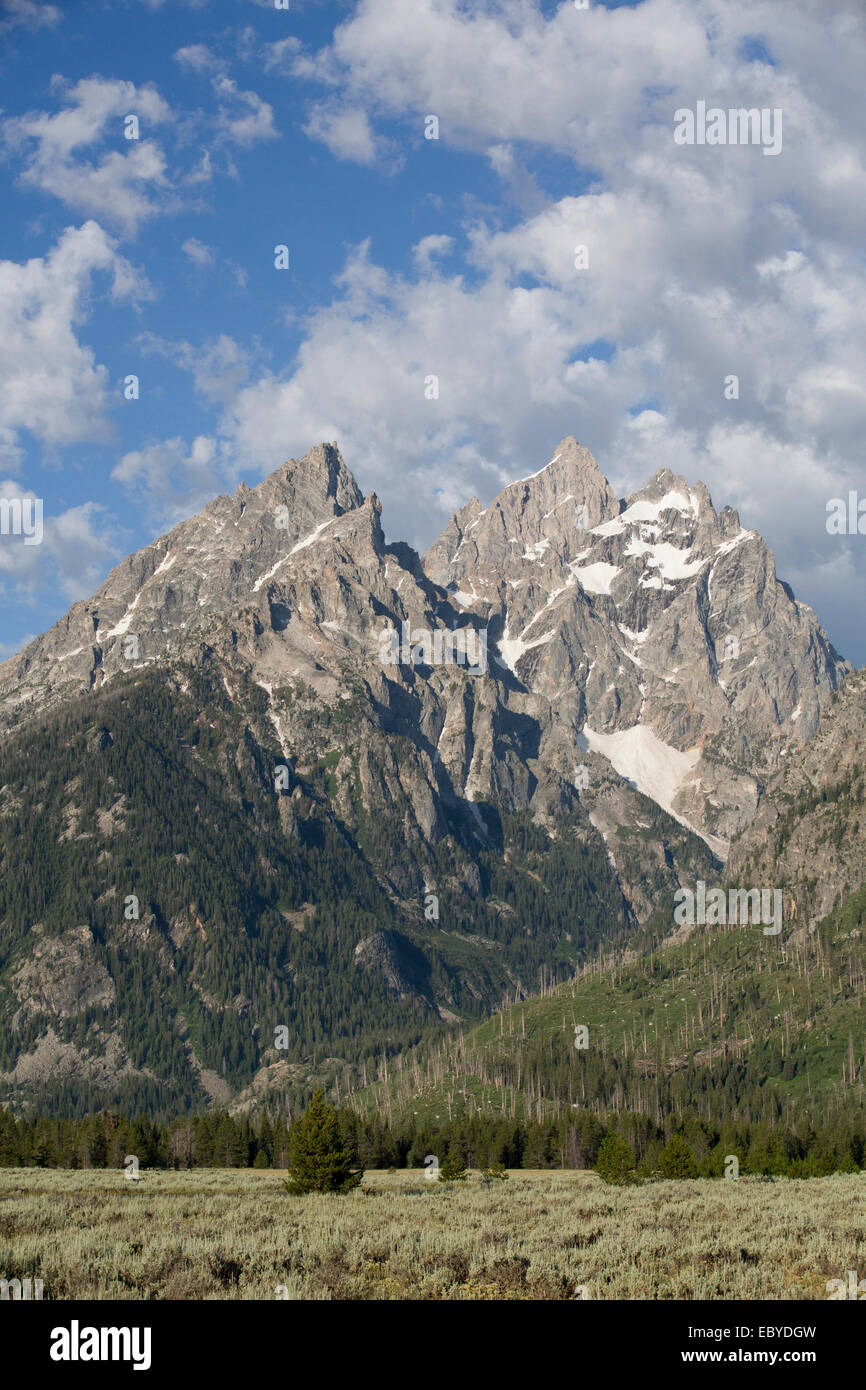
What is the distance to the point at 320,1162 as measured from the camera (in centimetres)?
6369

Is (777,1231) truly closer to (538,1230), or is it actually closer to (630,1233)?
(630,1233)

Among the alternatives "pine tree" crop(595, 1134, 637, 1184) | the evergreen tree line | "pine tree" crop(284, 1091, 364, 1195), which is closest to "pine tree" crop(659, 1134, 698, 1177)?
the evergreen tree line

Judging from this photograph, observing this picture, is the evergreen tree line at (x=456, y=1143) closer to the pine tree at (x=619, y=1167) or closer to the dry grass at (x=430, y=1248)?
the pine tree at (x=619, y=1167)

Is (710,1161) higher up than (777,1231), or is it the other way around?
(777,1231)

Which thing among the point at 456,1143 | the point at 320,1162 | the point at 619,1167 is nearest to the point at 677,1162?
the point at 619,1167

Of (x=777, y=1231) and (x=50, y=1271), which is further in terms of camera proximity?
(x=777, y=1231)

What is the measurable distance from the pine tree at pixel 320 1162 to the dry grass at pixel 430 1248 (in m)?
14.2

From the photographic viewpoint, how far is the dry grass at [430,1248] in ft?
87.0

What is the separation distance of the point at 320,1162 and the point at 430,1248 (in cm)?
3472

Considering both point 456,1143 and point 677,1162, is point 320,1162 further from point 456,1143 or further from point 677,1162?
point 456,1143
